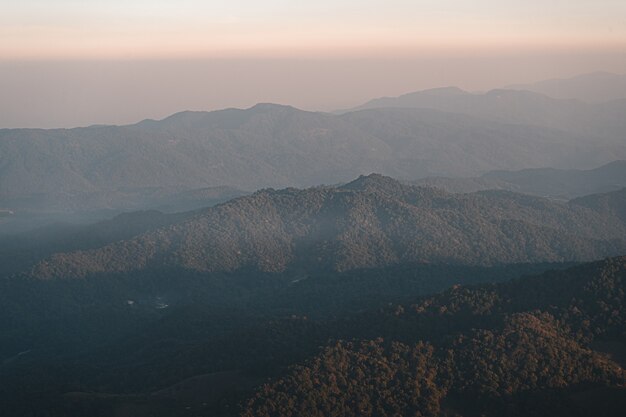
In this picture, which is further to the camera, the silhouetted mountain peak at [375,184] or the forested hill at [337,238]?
the silhouetted mountain peak at [375,184]

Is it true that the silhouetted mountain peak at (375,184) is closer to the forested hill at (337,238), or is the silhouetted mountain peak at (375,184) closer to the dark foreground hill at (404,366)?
the forested hill at (337,238)

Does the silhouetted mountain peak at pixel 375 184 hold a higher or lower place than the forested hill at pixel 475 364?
higher

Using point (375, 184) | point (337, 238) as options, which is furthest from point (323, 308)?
point (375, 184)

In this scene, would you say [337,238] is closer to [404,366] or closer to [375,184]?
[375,184]

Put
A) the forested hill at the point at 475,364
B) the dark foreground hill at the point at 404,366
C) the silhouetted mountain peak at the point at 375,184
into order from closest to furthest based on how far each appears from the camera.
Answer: the forested hill at the point at 475,364, the dark foreground hill at the point at 404,366, the silhouetted mountain peak at the point at 375,184

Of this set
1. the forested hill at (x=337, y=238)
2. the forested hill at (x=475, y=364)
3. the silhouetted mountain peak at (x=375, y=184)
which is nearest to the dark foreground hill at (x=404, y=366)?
the forested hill at (x=475, y=364)

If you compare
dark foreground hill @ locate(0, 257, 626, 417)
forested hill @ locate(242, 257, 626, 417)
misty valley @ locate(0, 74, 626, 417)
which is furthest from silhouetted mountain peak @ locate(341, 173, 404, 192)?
forested hill @ locate(242, 257, 626, 417)

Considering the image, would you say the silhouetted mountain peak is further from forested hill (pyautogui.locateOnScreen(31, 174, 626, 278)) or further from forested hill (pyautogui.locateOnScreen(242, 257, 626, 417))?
forested hill (pyautogui.locateOnScreen(242, 257, 626, 417))
